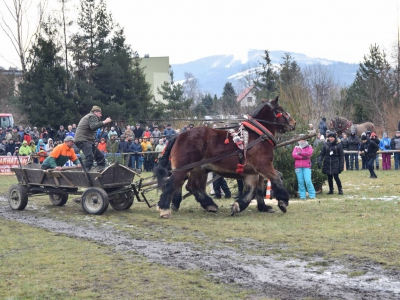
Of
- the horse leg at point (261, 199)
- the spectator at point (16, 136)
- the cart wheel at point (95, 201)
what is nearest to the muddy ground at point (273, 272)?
the cart wheel at point (95, 201)

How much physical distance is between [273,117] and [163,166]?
2647 mm

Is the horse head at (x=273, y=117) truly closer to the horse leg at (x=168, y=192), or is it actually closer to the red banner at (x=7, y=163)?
the horse leg at (x=168, y=192)

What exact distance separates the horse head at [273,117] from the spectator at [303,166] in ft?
6.80

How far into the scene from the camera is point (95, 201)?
44.5ft

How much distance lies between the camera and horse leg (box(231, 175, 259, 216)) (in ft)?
42.7

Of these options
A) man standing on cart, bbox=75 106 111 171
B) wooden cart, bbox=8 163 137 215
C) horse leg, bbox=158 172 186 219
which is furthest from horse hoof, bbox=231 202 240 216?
man standing on cart, bbox=75 106 111 171

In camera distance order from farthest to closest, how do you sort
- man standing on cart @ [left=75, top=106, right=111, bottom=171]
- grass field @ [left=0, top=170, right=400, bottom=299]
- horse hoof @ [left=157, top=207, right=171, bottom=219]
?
man standing on cart @ [left=75, top=106, right=111, bottom=171] < horse hoof @ [left=157, top=207, right=171, bottom=219] < grass field @ [left=0, top=170, right=400, bottom=299]

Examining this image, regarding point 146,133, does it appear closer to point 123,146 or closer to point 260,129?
point 123,146

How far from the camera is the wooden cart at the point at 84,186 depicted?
13461mm

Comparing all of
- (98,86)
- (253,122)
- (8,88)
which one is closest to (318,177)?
(253,122)

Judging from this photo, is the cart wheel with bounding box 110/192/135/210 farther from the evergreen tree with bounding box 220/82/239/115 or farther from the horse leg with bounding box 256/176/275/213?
the evergreen tree with bounding box 220/82/239/115

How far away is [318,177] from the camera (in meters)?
17.5

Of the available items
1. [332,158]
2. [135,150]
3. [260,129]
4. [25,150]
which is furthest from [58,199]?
[25,150]

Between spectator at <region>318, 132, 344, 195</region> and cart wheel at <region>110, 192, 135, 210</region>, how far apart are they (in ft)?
18.5
